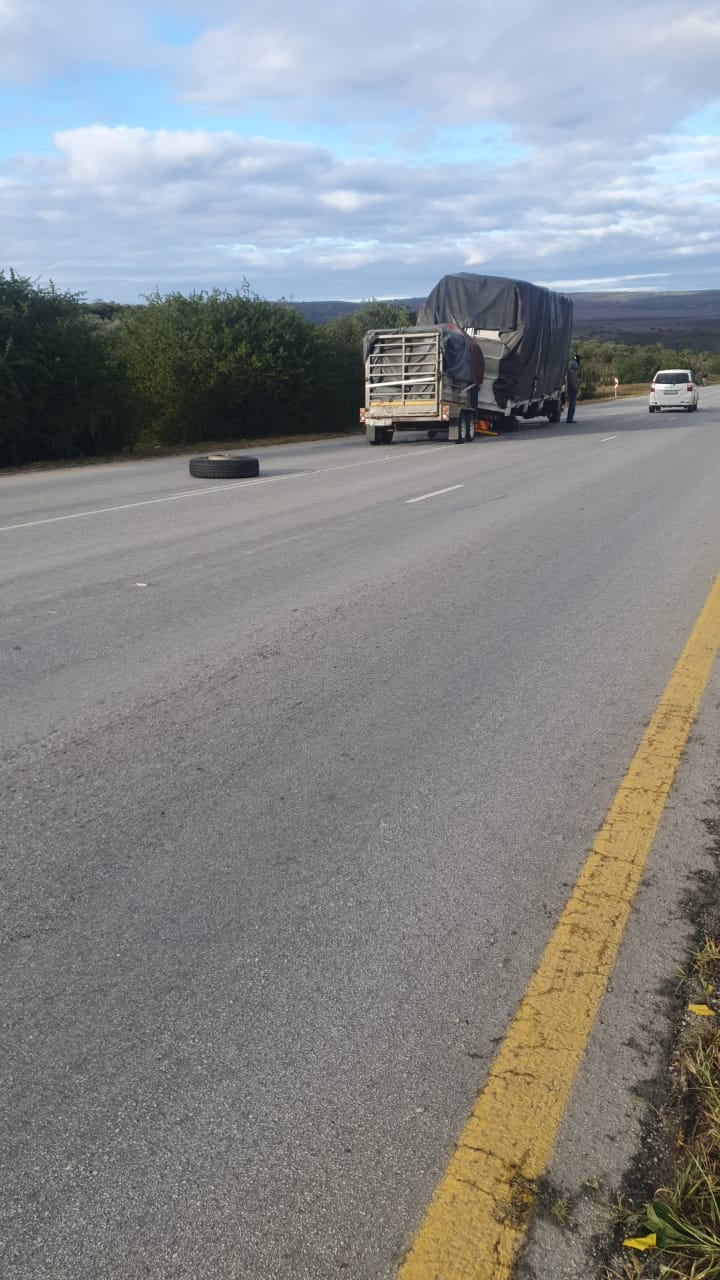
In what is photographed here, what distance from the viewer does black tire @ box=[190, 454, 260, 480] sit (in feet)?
54.0

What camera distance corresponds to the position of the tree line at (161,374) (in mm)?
20797

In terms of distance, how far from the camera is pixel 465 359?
75.4 feet

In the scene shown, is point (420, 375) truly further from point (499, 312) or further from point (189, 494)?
point (189, 494)

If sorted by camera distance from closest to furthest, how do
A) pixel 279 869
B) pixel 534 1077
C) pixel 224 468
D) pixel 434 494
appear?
pixel 534 1077, pixel 279 869, pixel 434 494, pixel 224 468

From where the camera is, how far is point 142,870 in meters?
3.46

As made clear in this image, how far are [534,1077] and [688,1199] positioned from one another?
49 centimetres

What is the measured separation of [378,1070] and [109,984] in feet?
2.63

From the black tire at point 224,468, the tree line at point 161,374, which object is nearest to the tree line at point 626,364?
the tree line at point 161,374

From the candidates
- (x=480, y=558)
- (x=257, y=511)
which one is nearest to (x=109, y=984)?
(x=480, y=558)

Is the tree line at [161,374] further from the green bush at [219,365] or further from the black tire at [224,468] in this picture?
the black tire at [224,468]

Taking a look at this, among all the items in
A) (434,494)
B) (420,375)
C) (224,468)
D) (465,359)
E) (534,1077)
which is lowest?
(534,1077)

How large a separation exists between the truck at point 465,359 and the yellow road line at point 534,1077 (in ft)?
64.4

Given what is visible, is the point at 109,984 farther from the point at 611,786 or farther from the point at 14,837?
the point at 611,786

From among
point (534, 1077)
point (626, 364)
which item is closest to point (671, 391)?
point (534, 1077)
